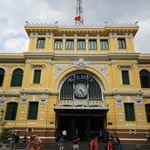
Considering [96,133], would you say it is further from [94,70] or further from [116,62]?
[116,62]

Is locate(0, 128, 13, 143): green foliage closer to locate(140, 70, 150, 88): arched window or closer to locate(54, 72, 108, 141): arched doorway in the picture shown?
locate(54, 72, 108, 141): arched doorway

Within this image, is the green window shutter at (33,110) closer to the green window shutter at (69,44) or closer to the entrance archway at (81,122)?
the entrance archway at (81,122)

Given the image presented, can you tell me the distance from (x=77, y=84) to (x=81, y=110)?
4.27 metres

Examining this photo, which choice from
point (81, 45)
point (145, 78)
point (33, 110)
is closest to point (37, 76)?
point (33, 110)

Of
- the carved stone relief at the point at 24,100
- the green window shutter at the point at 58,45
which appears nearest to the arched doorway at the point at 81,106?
the carved stone relief at the point at 24,100

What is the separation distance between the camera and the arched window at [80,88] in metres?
23.8

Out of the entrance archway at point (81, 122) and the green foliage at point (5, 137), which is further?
the entrance archway at point (81, 122)

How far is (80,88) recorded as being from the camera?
23969 mm

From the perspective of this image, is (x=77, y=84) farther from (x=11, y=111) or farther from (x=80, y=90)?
(x=11, y=111)

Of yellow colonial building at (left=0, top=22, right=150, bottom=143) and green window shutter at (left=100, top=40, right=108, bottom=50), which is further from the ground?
green window shutter at (left=100, top=40, right=108, bottom=50)

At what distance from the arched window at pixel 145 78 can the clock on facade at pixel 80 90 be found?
27.4ft

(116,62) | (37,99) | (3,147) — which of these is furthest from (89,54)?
(3,147)

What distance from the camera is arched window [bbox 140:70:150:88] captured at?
80.6 feet

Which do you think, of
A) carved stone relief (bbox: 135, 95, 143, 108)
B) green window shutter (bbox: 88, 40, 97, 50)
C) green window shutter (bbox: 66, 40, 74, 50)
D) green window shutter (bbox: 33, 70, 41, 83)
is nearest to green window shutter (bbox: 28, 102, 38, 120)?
green window shutter (bbox: 33, 70, 41, 83)
